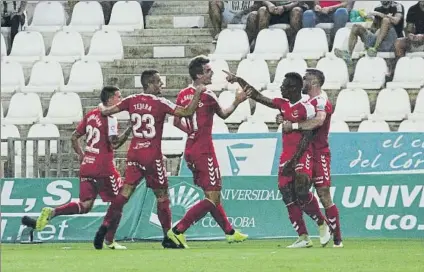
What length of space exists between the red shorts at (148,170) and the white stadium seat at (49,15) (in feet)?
26.0

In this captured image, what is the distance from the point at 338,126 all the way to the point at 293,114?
4.18 meters

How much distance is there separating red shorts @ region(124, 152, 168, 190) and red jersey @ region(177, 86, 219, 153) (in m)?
0.36

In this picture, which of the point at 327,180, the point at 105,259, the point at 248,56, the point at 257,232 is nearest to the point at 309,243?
the point at 327,180

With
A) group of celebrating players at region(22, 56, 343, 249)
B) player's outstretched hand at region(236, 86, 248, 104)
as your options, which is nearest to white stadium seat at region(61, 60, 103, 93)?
group of celebrating players at region(22, 56, 343, 249)

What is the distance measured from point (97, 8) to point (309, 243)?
8562 mm

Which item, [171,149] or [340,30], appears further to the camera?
[340,30]

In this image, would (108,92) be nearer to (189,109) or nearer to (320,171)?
(189,109)

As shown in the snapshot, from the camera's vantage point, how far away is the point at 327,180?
569 inches

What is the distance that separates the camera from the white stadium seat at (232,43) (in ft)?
66.8

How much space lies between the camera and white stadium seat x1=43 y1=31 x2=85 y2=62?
21.1m

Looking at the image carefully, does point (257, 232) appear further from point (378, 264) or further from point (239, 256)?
point (378, 264)

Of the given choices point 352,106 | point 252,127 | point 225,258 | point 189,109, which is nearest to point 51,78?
point 252,127

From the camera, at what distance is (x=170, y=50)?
21047mm

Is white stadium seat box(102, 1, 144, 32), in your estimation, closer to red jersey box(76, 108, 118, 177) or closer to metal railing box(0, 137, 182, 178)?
metal railing box(0, 137, 182, 178)
